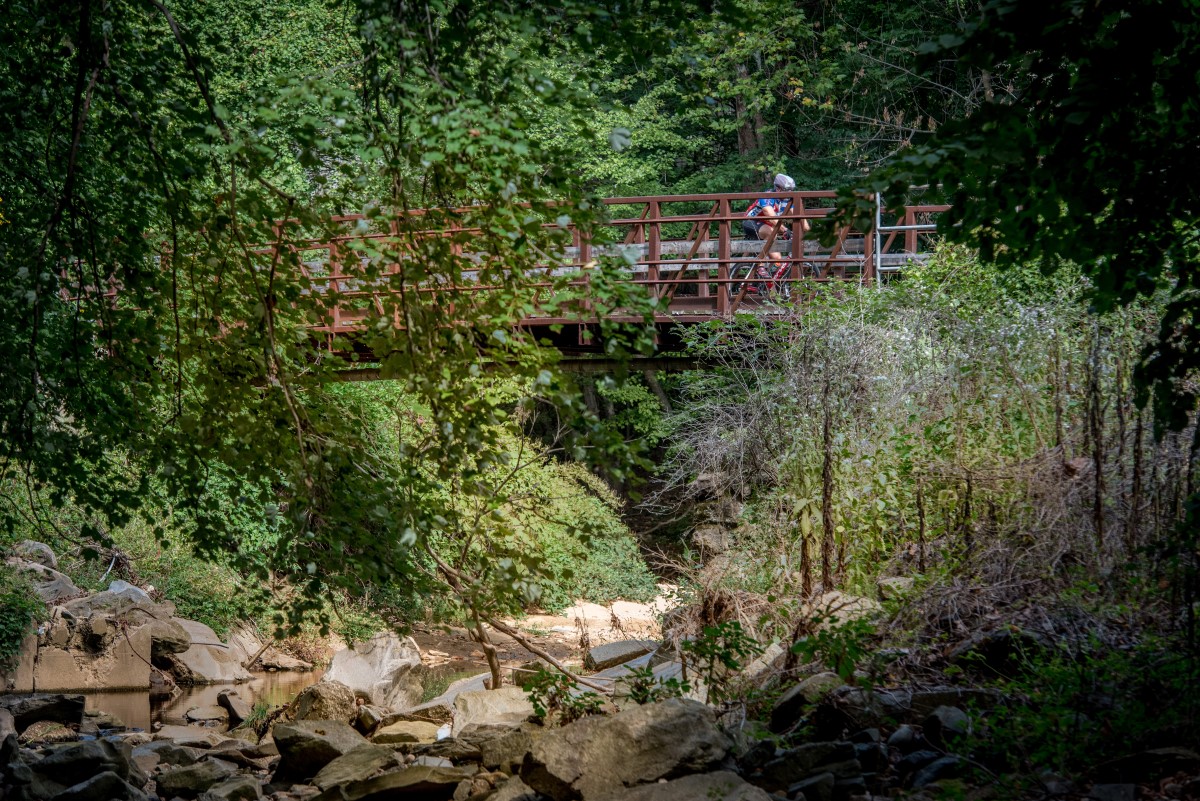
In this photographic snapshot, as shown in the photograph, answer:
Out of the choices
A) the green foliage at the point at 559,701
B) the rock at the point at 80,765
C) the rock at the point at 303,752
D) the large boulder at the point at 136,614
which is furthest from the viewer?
the large boulder at the point at 136,614

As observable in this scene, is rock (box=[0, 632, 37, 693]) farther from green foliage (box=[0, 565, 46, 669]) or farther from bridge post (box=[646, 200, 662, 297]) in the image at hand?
bridge post (box=[646, 200, 662, 297])

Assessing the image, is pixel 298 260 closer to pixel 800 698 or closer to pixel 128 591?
pixel 800 698

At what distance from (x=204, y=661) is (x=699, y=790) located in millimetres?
9216

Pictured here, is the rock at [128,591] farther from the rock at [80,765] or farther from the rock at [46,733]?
the rock at [80,765]

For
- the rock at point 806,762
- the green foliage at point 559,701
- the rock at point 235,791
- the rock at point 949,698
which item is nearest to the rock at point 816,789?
the rock at point 806,762

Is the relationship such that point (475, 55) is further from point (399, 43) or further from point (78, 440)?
point (78, 440)

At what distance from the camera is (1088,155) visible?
13.0ft

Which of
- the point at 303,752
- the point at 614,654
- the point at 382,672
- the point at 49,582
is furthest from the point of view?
the point at 49,582

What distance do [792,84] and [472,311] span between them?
18180mm

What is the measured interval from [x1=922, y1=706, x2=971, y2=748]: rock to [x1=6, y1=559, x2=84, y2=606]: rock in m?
9.87

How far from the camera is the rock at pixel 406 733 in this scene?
904 cm

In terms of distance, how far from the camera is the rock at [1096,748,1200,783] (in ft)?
13.8

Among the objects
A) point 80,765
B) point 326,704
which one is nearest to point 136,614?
point 326,704

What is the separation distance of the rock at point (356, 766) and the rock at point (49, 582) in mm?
5869
